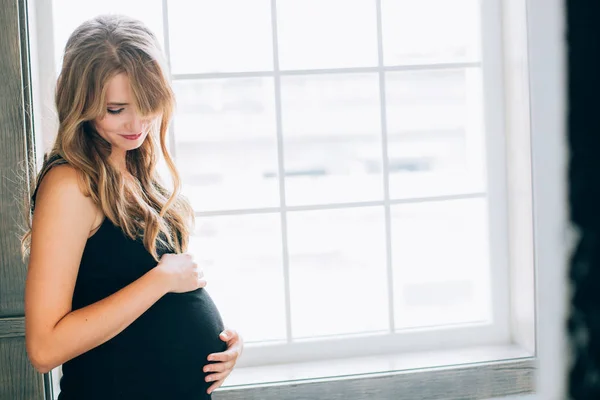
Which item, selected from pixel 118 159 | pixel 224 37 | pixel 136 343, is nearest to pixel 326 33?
pixel 224 37

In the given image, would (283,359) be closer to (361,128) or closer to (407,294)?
(407,294)

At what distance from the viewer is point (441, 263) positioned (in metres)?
2.14

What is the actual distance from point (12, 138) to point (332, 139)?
3.12 feet

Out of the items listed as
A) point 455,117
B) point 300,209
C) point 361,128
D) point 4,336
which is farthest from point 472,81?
point 4,336

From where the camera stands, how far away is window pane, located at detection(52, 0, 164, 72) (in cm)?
187

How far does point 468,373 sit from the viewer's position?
1.92m

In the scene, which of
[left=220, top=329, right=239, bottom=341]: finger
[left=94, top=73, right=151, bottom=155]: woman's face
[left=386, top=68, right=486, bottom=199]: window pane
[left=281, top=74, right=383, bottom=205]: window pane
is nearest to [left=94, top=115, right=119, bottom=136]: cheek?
[left=94, top=73, right=151, bottom=155]: woman's face

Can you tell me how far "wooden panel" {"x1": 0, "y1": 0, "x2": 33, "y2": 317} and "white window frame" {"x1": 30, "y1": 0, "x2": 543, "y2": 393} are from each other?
44cm

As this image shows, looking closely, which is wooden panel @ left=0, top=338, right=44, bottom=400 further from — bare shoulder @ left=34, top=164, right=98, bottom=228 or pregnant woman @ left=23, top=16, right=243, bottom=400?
bare shoulder @ left=34, top=164, right=98, bottom=228

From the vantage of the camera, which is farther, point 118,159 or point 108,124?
point 118,159

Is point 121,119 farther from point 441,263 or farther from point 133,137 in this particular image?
point 441,263

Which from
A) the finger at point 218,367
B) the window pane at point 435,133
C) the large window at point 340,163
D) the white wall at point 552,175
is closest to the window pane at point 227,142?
the large window at point 340,163

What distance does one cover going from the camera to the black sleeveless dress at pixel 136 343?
120cm

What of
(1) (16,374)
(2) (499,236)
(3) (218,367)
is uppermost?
(2) (499,236)
